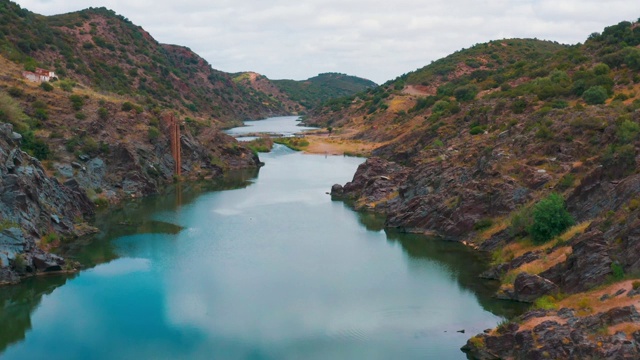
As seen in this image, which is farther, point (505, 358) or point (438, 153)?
point (438, 153)

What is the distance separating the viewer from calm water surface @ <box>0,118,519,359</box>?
34.8 meters

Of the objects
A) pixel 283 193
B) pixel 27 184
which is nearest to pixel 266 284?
pixel 27 184

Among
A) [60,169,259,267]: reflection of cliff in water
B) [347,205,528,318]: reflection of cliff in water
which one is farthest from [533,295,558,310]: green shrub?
[60,169,259,267]: reflection of cliff in water

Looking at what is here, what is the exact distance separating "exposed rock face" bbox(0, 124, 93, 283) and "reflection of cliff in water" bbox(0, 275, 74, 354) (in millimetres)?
1052

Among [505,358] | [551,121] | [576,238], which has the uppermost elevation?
[551,121]

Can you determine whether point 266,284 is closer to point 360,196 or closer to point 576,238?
point 576,238

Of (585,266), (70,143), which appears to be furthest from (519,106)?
(70,143)

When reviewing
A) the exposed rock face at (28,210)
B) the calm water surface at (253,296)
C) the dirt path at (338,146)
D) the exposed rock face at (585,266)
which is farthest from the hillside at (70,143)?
the exposed rock face at (585,266)

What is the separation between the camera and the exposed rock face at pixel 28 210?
46219 millimetres

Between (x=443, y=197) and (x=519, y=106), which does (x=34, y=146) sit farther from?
(x=519, y=106)

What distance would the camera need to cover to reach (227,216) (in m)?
71.2

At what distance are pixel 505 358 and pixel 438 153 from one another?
177 feet

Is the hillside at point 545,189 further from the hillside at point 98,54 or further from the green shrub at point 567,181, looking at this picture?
the hillside at point 98,54

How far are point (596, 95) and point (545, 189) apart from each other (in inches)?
1078
